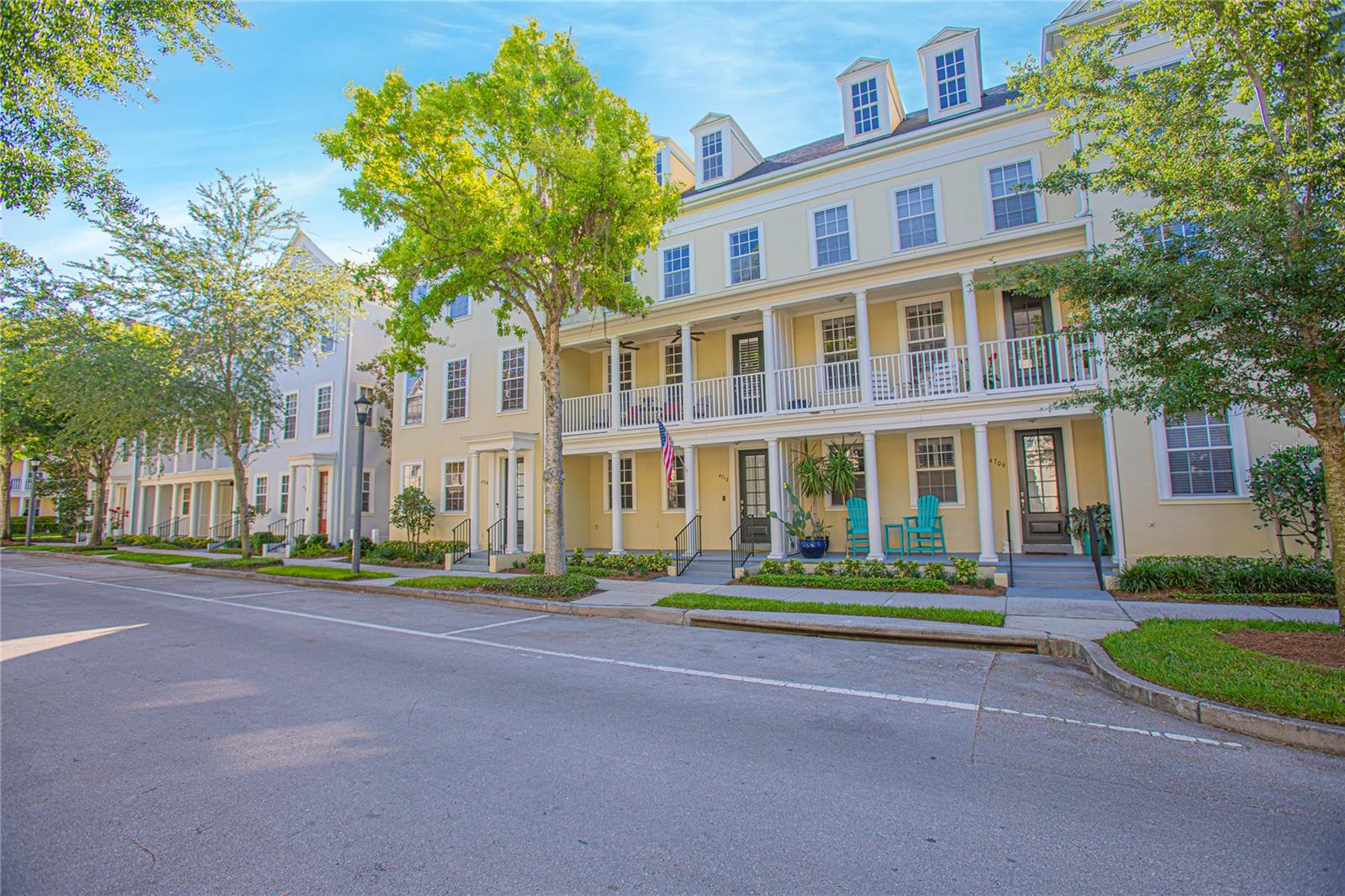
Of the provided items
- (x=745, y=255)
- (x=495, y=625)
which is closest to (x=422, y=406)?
(x=745, y=255)

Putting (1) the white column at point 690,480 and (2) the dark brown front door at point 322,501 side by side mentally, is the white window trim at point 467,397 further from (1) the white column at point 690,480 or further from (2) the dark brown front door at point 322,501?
(1) the white column at point 690,480

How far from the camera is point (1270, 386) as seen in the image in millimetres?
6285

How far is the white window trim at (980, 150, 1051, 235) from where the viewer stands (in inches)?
497

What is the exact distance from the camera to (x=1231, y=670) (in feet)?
17.8

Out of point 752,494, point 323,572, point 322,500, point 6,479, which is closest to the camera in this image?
point 323,572

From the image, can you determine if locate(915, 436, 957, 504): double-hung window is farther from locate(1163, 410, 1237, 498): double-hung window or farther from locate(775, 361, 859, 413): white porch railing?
locate(1163, 410, 1237, 498): double-hung window

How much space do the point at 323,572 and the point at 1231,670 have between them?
16.8 metres

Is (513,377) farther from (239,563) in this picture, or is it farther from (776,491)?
(239,563)

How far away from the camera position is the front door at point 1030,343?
39.8ft

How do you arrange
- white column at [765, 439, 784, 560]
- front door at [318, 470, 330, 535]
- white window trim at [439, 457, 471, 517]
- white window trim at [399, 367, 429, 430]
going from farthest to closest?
front door at [318, 470, 330, 535] → white window trim at [399, 367, 429, 430] → white window trim at [439, 457, 471, 517] → white column at [765, 439, 784, 560]

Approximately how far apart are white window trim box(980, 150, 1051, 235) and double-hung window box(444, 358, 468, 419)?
15.2 m

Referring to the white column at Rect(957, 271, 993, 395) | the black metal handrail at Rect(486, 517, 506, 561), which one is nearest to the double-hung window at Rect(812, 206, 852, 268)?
the white column at Rect(957, 271, 993, 395)

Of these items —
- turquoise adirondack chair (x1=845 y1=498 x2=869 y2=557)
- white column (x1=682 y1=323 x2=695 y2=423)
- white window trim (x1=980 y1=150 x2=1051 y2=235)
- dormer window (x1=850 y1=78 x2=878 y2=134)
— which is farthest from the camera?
white column (x1=682 y1=323 x2=695 y2=423)

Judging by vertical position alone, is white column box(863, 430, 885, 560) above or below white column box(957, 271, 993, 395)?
below
